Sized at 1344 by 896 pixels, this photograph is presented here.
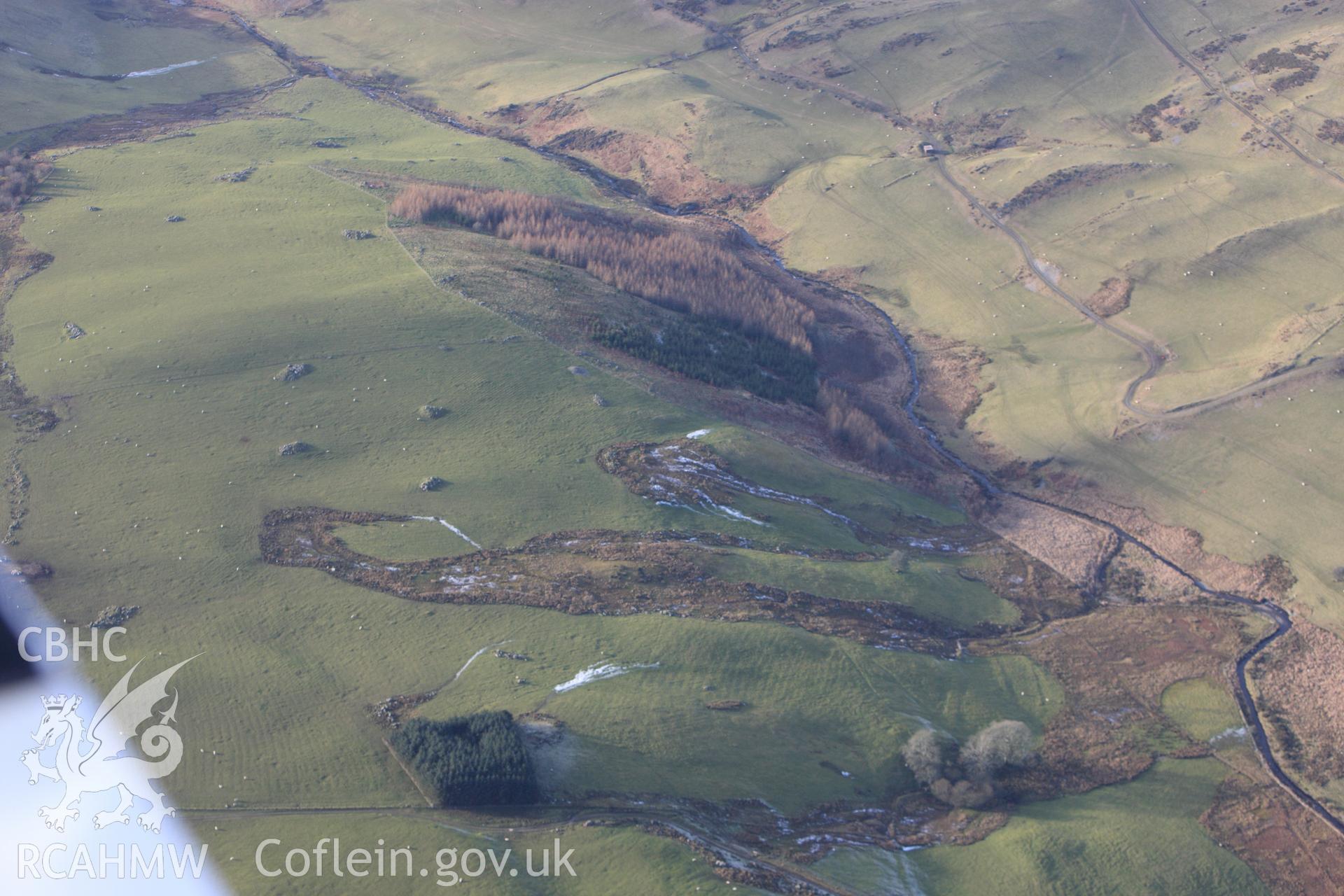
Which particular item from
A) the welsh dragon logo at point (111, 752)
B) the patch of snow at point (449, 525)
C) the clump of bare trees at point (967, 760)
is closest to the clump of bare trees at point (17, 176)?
the patch of snow at point (449, 525)

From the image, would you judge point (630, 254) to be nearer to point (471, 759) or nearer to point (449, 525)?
point (449, 525)

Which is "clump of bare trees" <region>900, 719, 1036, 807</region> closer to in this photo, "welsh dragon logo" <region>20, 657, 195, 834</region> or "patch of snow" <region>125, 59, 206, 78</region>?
"welsh dragon logo" <region>20, 657, 195, 834</region>

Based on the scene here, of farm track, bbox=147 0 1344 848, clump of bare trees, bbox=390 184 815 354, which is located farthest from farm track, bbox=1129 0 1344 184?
clump of bare trees, bbox=390 184 815 354

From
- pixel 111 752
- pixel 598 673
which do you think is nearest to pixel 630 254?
pixel 598 673

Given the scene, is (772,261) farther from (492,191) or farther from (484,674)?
(484,674)

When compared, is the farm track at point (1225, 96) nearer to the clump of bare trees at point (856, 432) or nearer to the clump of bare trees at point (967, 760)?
the clump of bare trees at point (856, 432)

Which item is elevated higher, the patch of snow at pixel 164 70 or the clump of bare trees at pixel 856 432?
the patch of snow at pixel 164 70

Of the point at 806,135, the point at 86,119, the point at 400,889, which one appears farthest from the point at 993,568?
the point at 86,119
